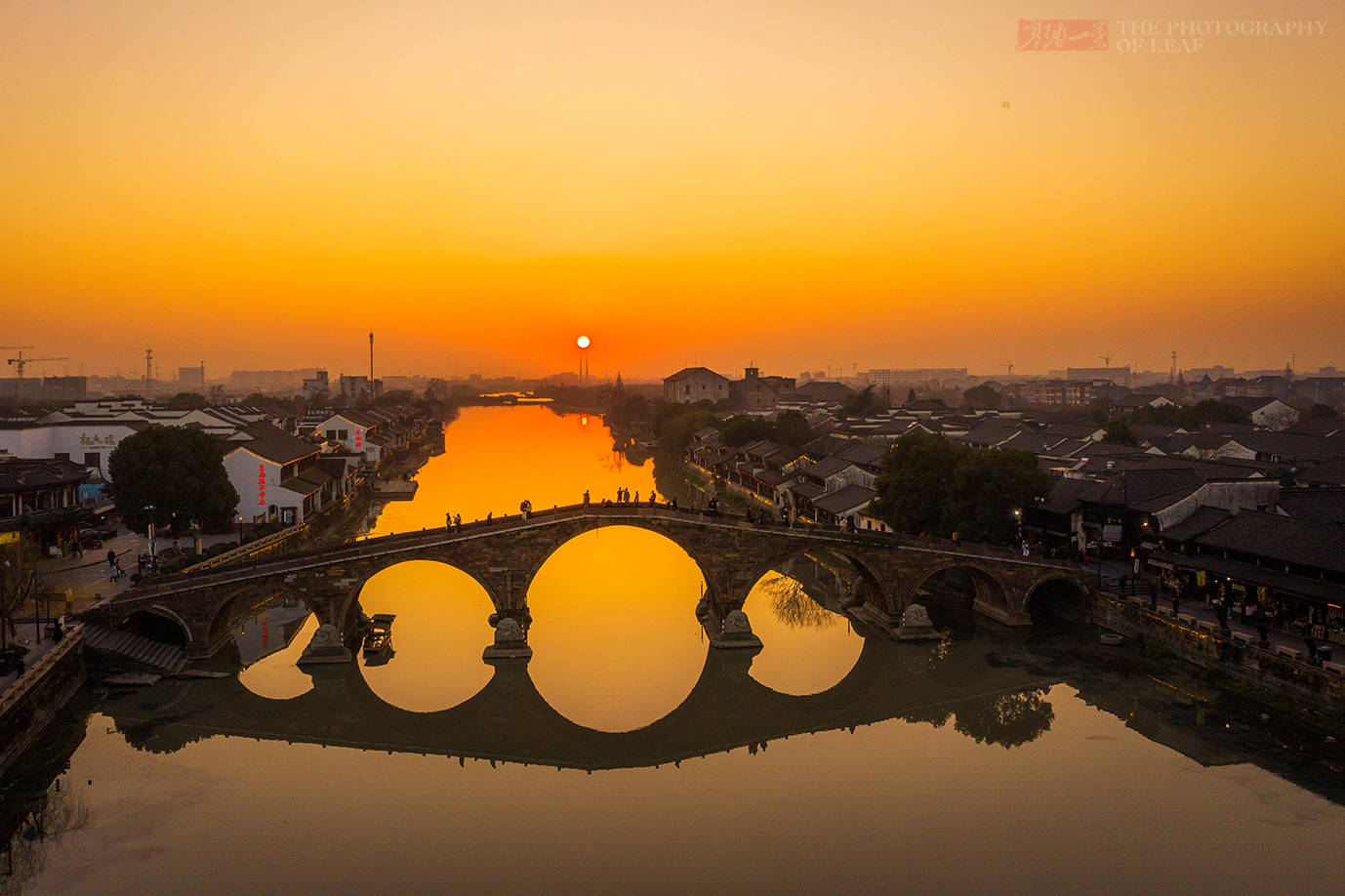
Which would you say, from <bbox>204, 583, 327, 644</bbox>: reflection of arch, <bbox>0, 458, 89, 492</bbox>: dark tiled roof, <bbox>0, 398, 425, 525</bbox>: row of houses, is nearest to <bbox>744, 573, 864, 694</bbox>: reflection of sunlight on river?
<bbox>204, 583, 327, 644</bbox>: reflection of arch

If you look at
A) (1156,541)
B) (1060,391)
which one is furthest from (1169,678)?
(1060,391)

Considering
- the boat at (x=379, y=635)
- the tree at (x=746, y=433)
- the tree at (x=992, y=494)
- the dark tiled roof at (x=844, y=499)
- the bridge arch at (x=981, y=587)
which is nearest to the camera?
the boat at (x=379, y=635)

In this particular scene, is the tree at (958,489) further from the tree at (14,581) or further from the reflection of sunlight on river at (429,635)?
the tree at (14,581)

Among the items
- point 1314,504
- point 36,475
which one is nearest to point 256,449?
point 36,475

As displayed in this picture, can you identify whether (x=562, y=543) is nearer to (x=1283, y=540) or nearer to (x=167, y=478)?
(x=167, y=478)

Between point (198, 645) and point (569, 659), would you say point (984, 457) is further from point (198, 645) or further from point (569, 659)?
point (198, 645)

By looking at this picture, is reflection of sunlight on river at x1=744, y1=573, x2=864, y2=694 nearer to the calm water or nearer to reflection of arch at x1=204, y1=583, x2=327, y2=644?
the calm water

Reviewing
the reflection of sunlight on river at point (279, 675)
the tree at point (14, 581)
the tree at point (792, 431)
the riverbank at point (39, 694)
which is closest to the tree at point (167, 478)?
the reflection of sunlight on river at point (279, 675)

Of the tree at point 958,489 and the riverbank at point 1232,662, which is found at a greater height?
the tree at point 958,489
